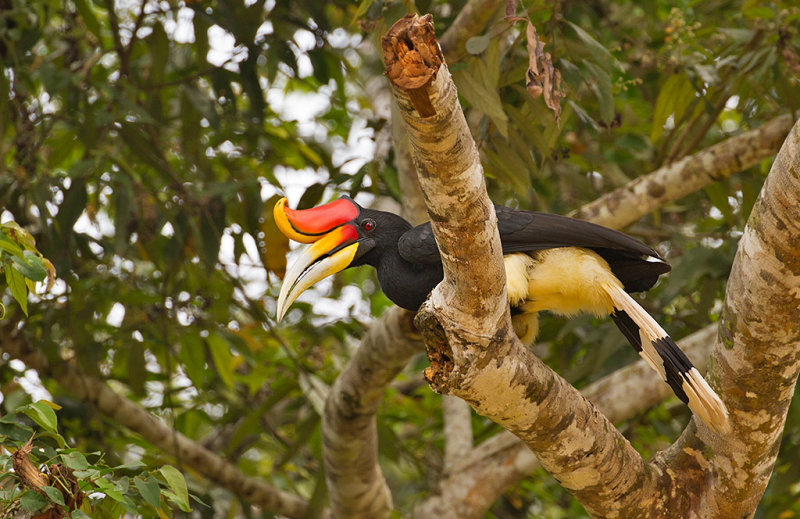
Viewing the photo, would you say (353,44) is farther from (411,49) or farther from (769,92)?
(411,49)

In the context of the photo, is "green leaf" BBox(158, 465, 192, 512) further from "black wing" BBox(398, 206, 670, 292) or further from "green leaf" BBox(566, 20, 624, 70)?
"green leaf" BBox(566, 20, 624, 70)

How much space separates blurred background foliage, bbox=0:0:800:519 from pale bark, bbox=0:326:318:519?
7 cm

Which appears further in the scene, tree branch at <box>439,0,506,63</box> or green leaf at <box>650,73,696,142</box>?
green leaf at <box>650,73,696,142</box>

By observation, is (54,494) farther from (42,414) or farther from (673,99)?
(673,99)

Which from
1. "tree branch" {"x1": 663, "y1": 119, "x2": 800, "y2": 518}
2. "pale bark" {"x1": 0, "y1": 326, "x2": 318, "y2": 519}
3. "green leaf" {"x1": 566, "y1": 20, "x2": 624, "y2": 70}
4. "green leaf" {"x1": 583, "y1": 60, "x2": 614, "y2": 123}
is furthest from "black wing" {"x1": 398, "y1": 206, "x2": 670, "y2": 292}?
"pale bark" {"x1": 0, "y1": 326, "x2": 318, "y2": 519}

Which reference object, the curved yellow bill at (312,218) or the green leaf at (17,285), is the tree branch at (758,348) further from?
the green leaf at (17,285)

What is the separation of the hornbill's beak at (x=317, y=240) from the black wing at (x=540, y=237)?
207 millimetres

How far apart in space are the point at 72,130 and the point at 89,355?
3.26 ft

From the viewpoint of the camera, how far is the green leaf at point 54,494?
1.68m

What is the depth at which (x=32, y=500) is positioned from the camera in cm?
174

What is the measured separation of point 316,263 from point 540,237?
0.68m

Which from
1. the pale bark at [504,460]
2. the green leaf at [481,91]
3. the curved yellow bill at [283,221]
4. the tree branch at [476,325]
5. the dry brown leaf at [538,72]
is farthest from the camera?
the pale bark at [504,460]

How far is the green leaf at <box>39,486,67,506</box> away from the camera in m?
1.68

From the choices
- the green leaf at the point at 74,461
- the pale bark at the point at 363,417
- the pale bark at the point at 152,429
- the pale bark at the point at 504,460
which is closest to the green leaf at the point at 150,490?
the green leaf at the point at 74,461
